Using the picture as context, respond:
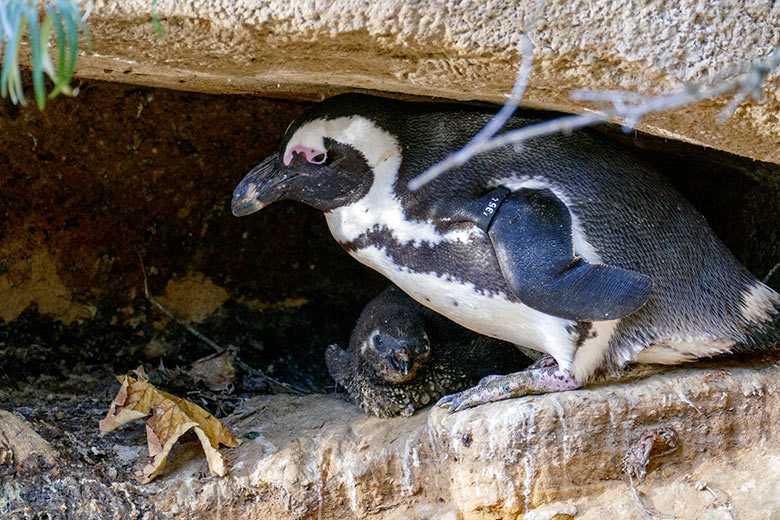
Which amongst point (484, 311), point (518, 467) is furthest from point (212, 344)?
point (518, 467)

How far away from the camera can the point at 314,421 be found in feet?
7.82

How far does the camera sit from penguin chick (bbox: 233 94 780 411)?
1.97 m

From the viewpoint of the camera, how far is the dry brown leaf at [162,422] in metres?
2.14

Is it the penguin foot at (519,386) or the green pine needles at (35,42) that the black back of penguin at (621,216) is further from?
the green pine needles at (35,42)

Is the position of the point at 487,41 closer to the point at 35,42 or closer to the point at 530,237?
the point at 530,237

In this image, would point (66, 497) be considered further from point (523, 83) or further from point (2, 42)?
point (523, 83)

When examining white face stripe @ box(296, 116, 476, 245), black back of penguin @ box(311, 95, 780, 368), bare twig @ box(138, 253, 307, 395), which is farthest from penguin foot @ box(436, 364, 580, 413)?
bare twig @ box(138, 253, 307, 395)

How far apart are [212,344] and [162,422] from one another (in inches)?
28.3

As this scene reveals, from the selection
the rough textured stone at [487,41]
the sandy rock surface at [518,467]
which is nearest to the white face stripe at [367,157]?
the rough textured stone at [487,41]

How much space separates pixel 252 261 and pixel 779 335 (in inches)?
62.4

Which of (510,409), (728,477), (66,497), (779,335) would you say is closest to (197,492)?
(66,497)

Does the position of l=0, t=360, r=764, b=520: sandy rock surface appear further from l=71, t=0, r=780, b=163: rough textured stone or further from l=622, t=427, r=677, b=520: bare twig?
l=71, t=0, r=780, b=163: rough textured stone

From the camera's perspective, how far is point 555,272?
75.3 inches

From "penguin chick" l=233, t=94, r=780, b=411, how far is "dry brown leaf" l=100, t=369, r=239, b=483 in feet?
1.60
